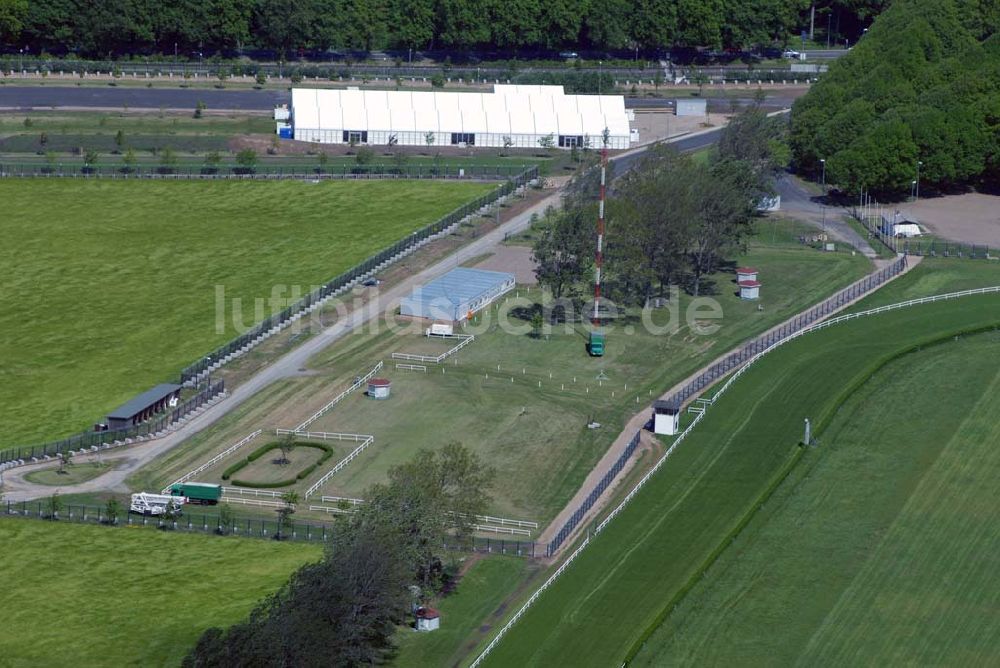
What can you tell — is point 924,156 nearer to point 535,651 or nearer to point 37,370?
point 37,370

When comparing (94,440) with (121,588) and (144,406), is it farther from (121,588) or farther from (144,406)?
(121,588)

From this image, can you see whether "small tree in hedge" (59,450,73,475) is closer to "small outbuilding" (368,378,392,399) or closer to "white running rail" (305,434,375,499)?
"white running rail" (305,434,375,499)

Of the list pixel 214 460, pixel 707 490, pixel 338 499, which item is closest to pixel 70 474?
pixel 214 460

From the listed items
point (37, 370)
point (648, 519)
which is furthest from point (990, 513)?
point (37, 370)

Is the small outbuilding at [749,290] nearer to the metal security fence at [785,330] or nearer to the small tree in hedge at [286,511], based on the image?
the metal security fence at [785,330]

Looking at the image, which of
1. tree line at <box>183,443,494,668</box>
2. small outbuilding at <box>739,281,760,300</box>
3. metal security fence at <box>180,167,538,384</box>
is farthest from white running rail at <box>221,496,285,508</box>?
small outbuilding at <box>739,281,760,300</box>

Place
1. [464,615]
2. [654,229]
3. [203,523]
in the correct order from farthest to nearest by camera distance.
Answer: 1. [654,229]
2. [203,523]
3. [464,615]

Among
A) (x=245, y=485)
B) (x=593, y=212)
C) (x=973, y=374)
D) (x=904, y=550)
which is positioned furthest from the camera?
(x=593, y=212)
